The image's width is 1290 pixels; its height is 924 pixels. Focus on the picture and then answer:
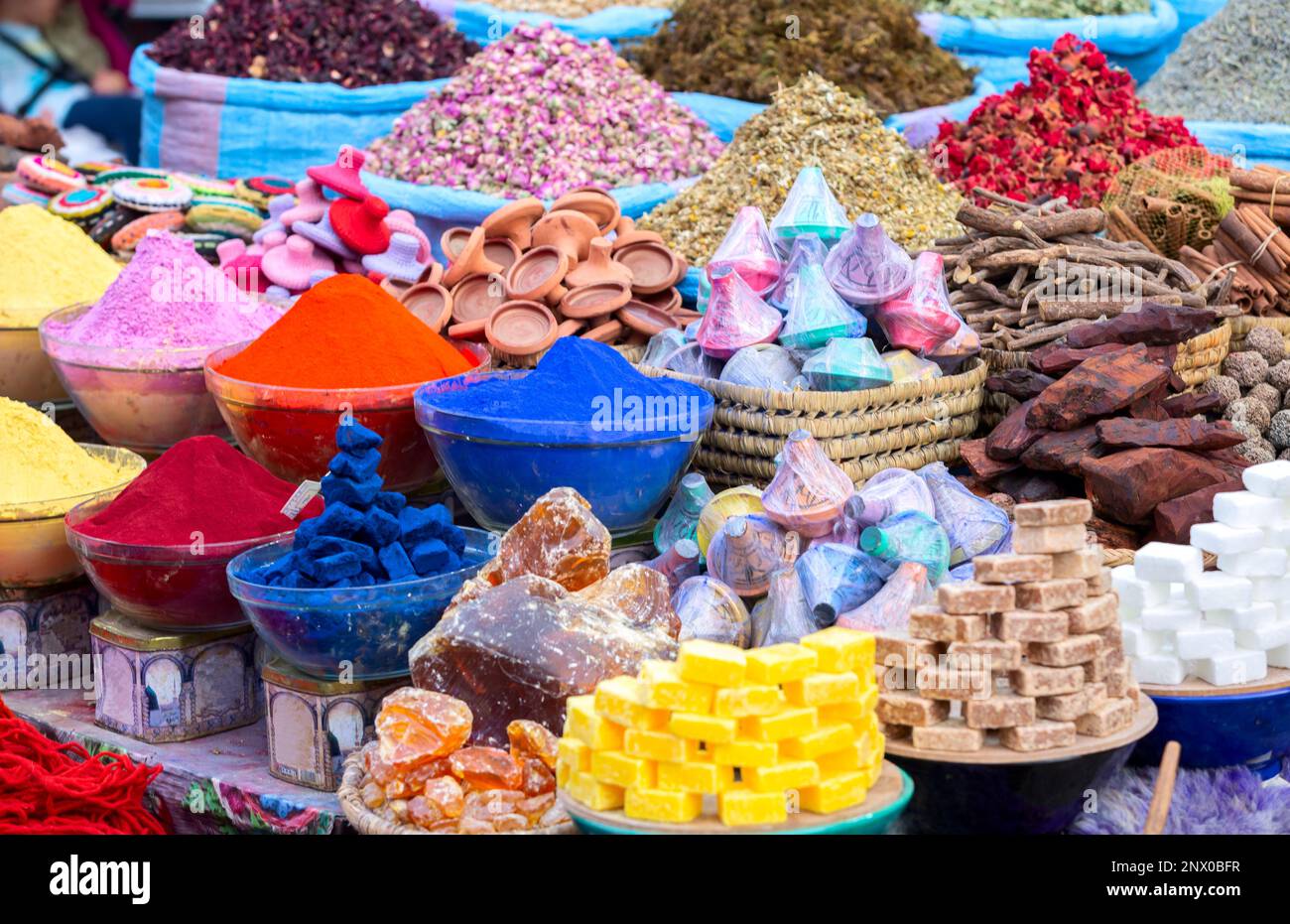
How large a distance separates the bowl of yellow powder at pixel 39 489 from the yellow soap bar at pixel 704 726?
3.71 ft

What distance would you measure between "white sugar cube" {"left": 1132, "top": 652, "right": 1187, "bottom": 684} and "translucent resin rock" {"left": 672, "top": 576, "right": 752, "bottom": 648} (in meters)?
0.49

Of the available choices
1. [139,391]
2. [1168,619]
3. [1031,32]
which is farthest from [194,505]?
[1031,32]

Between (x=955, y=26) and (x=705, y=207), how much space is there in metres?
2.41

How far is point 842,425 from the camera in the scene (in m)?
2.20

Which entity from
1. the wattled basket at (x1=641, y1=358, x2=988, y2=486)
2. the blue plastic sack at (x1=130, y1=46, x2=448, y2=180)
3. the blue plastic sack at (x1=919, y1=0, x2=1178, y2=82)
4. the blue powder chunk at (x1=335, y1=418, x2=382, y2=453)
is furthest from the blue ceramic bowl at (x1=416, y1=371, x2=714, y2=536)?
the blue plastic sack at (x1=919, y1=0, x2=1178, y2=82)

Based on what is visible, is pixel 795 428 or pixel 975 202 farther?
pixel 975 202

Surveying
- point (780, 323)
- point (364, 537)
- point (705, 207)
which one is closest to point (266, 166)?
point (705, 207)

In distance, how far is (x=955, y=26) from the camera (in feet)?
16.8

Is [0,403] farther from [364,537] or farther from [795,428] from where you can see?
[795,428]

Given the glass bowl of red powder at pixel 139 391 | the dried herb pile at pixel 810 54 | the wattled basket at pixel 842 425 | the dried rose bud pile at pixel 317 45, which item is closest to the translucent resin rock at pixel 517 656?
the wattled basket at pixel 842 425

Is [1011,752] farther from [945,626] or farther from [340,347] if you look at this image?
[340,347]

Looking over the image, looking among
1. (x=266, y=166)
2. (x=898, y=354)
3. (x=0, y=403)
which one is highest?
(x=898, y=354)
